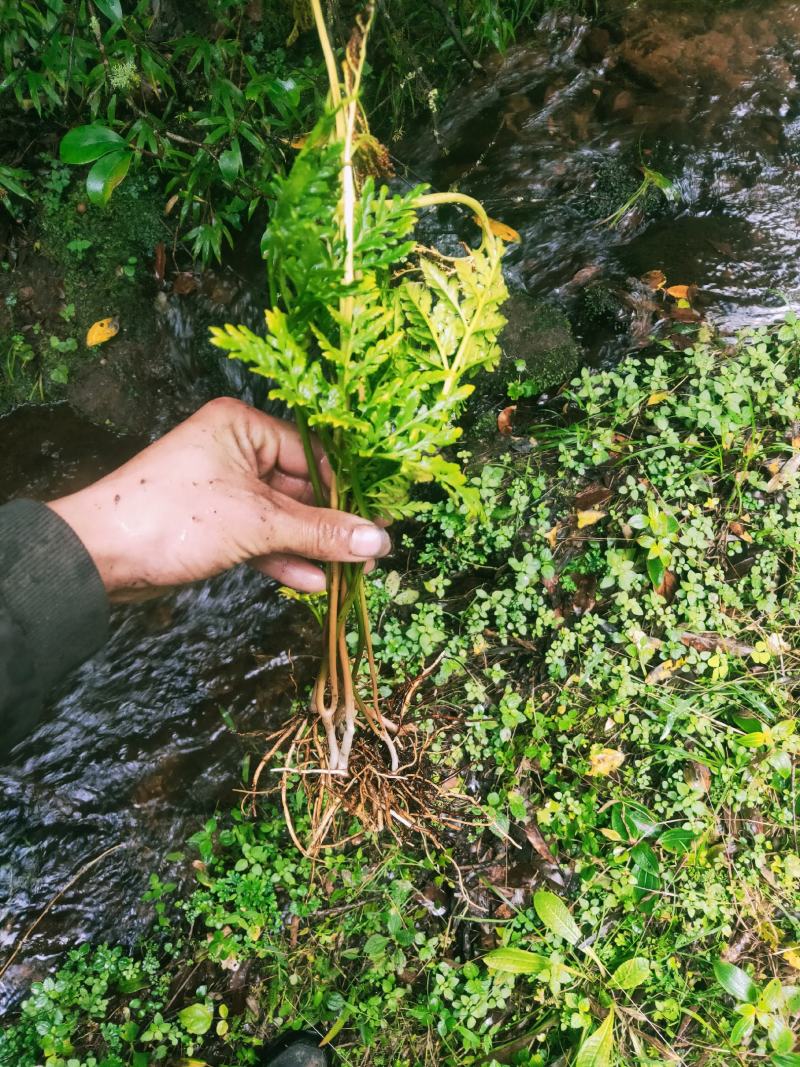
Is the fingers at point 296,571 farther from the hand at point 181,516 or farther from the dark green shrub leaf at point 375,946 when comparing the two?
the dark green shrub leaf at point 375,946

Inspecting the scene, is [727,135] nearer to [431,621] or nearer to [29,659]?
[431,621]

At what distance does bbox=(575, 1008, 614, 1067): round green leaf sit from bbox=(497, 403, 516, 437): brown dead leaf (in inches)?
90.9

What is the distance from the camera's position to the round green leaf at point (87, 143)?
8.59ft

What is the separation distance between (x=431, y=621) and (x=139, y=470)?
1302 mm

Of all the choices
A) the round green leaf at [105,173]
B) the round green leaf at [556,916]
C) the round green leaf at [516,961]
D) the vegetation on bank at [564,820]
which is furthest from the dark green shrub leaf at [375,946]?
the round green leaf at [105,173]

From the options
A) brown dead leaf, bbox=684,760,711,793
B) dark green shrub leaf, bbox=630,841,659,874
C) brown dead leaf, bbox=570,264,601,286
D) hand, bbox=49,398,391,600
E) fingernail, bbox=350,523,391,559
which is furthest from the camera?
brown dead leaf, bbox=570,264,601,286

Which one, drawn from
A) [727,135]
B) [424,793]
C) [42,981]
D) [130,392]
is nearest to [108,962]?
[42,981]

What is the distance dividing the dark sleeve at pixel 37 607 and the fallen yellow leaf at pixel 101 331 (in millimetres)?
1811

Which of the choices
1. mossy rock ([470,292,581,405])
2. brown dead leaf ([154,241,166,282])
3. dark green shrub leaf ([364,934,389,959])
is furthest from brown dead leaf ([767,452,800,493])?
brown dead leaf ([154,241,166,282])

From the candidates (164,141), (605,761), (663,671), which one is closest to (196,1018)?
(605,761)

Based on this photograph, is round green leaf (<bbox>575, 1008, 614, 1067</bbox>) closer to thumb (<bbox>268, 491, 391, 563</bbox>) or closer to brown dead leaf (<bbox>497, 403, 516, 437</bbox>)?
thumb (<bbox>268, 491, 391, 563</bbox>)

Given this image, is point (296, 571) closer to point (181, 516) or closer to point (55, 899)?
point (181, 516)

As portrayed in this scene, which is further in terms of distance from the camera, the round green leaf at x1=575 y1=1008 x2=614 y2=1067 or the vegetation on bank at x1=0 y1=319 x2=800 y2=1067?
the vegetation on bank at x1=0 y1=319 x2=800 y2=1067

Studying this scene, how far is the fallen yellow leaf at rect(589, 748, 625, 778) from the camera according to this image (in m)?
2.66
